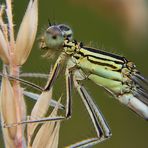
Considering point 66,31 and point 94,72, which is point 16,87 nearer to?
point 66,31

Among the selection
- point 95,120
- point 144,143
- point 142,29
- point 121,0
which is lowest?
point 144,143

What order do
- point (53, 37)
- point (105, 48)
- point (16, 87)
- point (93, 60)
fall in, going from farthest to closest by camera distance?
point (105, 48) < point (93, 60) < point (53, 37) < point (16, 87)

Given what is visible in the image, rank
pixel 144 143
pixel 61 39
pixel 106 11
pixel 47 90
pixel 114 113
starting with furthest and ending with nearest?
1. pixel 114 113
2. pixel 144 143
3. pixel 106 11
4. pixel 61 39
5. pixel 47 90

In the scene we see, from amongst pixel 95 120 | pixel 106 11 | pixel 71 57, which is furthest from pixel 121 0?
pixel 95 120

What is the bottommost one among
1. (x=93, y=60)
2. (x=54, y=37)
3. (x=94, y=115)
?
(x=94, y=115)

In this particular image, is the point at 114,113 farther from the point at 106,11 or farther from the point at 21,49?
the point at 21,49

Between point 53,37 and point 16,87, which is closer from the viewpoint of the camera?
point 16,87

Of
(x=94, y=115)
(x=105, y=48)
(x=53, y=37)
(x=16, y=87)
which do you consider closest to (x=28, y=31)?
(x=16, y=87)
